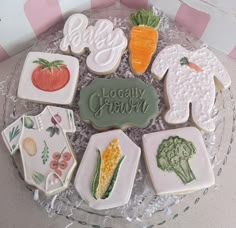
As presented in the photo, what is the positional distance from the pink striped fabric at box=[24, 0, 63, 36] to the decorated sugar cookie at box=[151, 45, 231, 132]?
0.89 ft

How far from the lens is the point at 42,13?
1100mm

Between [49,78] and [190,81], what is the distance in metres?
0.31

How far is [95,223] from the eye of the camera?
99 cm

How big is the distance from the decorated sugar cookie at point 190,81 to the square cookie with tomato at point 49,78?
7.3 inches

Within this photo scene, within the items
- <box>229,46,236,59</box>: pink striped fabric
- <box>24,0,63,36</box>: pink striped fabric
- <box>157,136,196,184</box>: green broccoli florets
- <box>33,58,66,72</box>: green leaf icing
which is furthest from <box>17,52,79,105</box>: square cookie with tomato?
<box>229,46,236,59</box>: pink striped fabric

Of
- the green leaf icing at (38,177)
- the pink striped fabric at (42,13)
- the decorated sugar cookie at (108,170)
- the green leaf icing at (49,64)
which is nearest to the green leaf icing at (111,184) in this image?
the decorated sugar cookie at (108,170)

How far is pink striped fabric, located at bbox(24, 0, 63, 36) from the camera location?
107 centimetres

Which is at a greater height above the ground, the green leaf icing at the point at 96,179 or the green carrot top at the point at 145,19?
the green carrot top at the point at 145,19

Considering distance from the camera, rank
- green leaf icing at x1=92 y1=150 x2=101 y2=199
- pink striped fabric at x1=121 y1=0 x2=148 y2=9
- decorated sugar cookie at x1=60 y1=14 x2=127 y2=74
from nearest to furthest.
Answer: green leaf icing at x1=92 y1=150 x2=101 y2=199
decorated sugar cookie at x1=60 y1=14 x2=127 y2=74
pink striped fabric at x1=121 y1=0 x2=148 y2=9

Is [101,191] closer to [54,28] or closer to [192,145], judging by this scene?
[192,145]

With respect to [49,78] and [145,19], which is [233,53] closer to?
[145,19]

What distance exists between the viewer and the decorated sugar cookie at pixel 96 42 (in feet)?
3.41

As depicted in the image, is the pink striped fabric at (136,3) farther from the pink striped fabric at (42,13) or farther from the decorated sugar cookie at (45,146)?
the decorated sugar cookie at (45,146)

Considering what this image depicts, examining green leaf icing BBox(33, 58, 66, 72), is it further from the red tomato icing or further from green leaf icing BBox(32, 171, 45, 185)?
green leaf icing BBox(32, 171, 45, 185)
